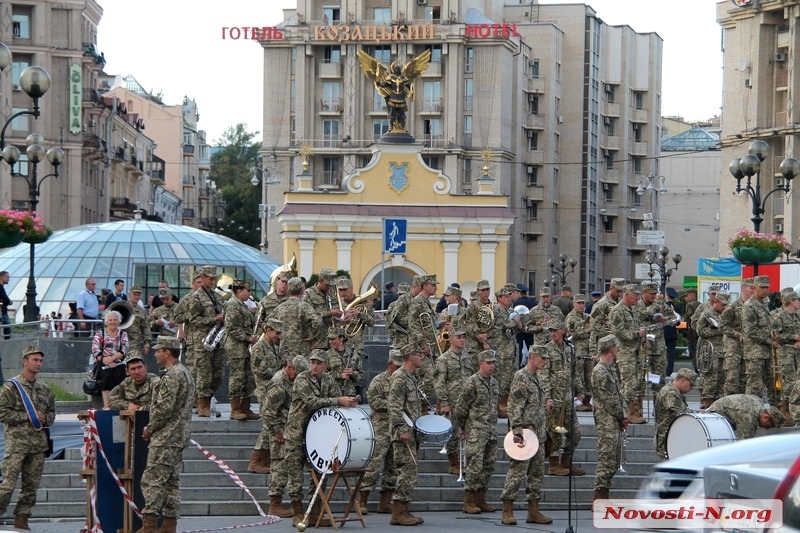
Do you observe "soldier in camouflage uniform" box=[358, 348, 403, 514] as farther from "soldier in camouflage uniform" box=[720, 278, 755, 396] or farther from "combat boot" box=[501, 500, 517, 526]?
"soldier in camouflage uniform" box=[720, 278, 755, 396]

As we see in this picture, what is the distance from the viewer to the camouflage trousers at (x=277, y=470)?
1691 cm

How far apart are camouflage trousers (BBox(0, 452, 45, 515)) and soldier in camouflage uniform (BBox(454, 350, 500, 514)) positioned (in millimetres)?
4754

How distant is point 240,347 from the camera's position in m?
19.3

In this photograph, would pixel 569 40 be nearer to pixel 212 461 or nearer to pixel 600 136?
pixel 600 136

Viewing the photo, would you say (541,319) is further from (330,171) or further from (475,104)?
(330,171)

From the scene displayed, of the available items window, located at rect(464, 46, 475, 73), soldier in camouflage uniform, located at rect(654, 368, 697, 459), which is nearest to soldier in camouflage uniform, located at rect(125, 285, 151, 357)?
soldier in camouflage uniform, located at rect(654, 368, 697, 459)

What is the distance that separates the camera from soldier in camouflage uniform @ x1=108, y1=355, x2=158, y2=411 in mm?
15484

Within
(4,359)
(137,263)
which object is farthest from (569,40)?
(4,359)

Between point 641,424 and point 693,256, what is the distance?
78897mm

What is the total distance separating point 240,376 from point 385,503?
110 inches

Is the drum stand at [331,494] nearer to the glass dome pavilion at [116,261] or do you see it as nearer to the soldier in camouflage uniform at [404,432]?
the soldier in camouflage uniform at [404,432]

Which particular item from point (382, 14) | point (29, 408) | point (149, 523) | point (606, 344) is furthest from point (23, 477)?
point (382, 14)

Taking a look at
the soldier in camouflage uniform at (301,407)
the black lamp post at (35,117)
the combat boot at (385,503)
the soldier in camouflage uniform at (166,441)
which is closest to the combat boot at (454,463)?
the combat boot at (385,503)

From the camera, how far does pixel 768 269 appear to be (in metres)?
38.0
